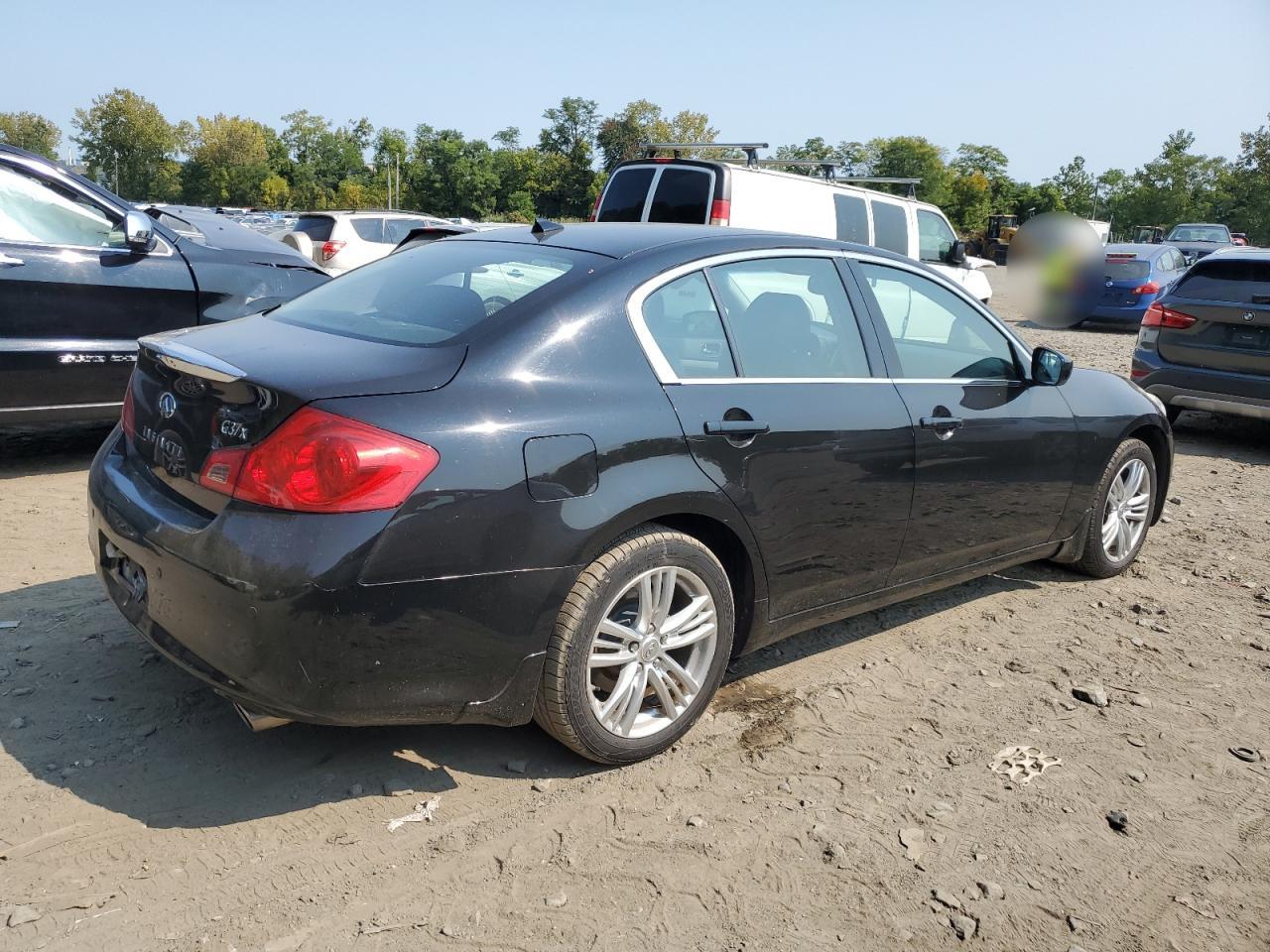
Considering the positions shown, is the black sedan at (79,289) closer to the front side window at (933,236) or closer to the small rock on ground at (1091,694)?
the small rock on ground at (1091,694)

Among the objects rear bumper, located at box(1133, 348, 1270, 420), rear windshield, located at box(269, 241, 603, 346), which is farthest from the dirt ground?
rear bumper, located at box(1133, 348, 1270, 420)

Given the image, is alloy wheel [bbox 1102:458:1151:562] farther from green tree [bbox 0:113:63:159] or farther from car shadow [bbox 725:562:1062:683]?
green tree [bbox 0:113:63:159]

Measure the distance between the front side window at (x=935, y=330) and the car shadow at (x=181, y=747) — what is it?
4.81ft

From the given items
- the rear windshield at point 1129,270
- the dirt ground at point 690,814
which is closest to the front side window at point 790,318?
the dirt ground at point 690,814

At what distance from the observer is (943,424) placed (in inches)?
153

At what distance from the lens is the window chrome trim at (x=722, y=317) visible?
3.14 meters

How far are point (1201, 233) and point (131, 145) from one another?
99.6 m

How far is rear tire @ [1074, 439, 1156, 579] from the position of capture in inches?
194

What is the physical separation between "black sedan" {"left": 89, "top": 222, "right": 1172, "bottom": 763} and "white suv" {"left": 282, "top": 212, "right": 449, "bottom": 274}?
11.9 meters

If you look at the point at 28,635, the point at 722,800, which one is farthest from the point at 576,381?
the point at 28,635

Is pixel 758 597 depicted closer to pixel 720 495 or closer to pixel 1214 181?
pixel 720 495

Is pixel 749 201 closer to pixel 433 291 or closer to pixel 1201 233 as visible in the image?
pixel 433 291

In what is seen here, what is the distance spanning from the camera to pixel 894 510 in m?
3.74

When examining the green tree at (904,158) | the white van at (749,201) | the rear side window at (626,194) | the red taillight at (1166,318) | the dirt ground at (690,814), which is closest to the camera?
the dirt ground at (690,814)
